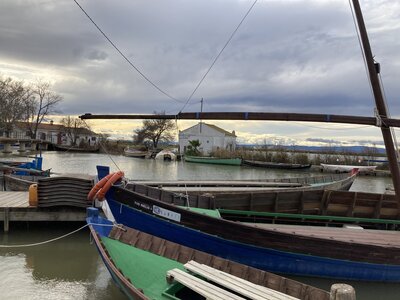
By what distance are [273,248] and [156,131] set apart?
96.1 m

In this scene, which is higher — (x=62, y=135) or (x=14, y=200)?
(x=62, y=135)

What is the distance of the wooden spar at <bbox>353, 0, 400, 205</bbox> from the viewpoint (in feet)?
27.0

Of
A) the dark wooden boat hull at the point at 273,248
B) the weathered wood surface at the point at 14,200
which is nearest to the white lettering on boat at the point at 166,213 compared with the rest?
the dark wooden boat hull at the point at 273,248

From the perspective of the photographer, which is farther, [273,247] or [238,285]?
[273,247]

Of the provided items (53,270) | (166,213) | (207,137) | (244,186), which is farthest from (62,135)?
(166,213)

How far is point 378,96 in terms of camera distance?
27.3ft

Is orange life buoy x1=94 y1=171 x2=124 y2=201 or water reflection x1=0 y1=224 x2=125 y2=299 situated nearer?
water reflection x1=0 y1=224 x2=125 y2=299

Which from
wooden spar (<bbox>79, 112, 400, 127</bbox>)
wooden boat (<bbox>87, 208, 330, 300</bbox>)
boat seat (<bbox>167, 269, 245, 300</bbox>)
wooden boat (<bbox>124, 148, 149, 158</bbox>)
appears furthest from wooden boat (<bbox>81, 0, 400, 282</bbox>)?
wooden boat (<bbox>124, 148, 149, 158</bbox>)

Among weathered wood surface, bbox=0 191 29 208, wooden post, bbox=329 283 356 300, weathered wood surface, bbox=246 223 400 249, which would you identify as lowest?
weathered wood surface, bbox=246 223 400 249

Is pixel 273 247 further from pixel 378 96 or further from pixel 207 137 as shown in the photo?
pixel 207 137

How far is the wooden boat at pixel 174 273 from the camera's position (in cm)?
615

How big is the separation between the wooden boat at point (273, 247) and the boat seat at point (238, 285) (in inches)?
95.8

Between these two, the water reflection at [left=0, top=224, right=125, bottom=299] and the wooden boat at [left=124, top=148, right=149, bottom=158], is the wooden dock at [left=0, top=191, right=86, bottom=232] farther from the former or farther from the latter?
the wooden boat at [left=124, top=148, right=149, bottom=158]

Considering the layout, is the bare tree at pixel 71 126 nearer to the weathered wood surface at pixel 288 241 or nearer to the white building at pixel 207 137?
the white building at pixel 207 137
